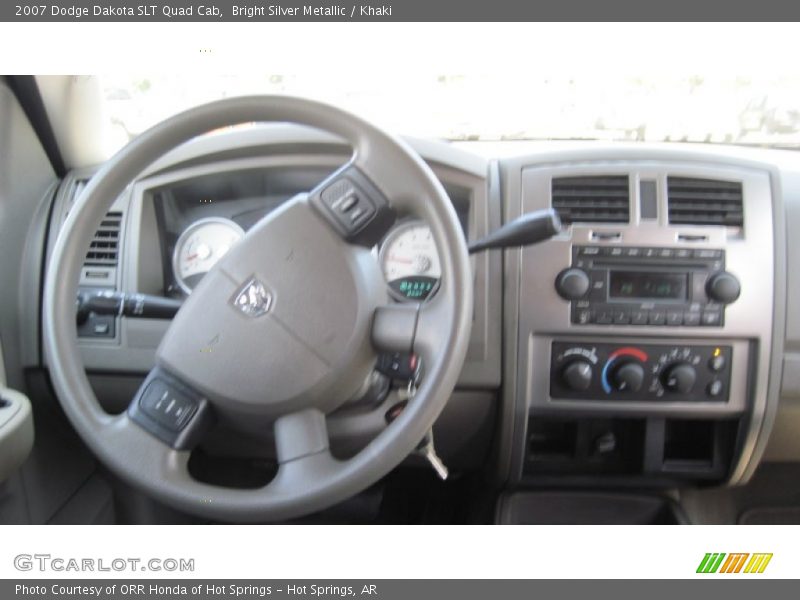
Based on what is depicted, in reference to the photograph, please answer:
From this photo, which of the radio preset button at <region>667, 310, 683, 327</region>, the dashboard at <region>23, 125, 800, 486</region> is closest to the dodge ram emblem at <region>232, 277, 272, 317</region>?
the dashboard at <region>23, 125, 800, 486</region>

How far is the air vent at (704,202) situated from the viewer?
4.01 feet

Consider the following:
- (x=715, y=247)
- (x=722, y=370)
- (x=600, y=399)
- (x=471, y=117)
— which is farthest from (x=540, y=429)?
(x=471, y=117)

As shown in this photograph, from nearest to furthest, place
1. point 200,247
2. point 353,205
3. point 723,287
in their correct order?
point 353,205, point 723,287, point 200,247

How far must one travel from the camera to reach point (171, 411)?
36.6 inches

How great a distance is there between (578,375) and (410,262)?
37 centimetres

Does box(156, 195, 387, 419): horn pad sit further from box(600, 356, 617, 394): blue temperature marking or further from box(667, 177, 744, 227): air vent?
box(667, 177, 744, 227): air vent

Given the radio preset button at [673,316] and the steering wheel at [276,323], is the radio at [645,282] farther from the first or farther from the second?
the steering wheel at [276,323]

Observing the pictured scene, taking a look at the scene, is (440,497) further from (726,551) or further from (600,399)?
(726,551)

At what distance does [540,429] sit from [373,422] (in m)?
0.44

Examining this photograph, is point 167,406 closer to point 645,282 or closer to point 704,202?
point 645,282

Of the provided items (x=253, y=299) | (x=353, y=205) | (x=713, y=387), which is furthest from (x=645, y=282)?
(x=253, y=299)

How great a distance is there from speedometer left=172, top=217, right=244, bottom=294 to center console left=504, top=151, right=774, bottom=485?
21.3 inches

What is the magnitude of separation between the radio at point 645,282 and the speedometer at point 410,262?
23 cm

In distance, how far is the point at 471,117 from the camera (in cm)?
138
